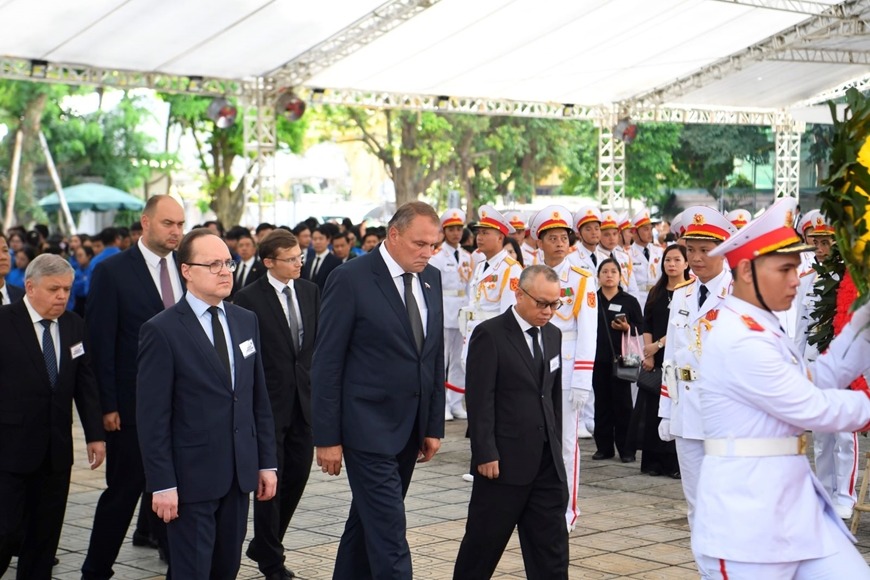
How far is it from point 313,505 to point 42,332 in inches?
126

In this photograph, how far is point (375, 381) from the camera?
591cm

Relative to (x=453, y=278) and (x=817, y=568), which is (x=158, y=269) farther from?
(x=453, y=278)

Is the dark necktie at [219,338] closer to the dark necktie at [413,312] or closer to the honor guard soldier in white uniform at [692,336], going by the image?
the dark necktie at [413,312]

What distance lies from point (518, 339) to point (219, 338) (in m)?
1.55

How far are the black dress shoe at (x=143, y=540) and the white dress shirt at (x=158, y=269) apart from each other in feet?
5.63

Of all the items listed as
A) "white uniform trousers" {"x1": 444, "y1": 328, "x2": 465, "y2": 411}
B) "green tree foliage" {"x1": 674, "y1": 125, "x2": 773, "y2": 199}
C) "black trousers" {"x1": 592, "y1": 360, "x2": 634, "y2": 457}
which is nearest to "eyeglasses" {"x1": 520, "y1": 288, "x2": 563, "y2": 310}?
"black trousers" {"x1": 592, "y1": 360, "x2": 634, "y2": 457}

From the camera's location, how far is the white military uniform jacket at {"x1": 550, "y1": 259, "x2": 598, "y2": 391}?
838 cm

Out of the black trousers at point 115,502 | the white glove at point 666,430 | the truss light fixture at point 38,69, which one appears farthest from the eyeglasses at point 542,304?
the truss light fixture at point 38,69

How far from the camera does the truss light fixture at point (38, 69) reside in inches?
734

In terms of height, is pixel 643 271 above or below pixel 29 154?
below

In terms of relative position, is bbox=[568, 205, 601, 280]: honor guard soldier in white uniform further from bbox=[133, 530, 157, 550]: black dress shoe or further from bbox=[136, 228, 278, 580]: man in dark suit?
bbox=[136, 228, 278, 580]: man in dark suit

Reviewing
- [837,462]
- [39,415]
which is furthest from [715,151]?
[39,415]

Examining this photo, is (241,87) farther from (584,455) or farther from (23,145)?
(23,145)

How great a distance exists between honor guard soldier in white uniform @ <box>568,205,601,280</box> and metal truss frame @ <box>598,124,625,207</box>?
13111mm
